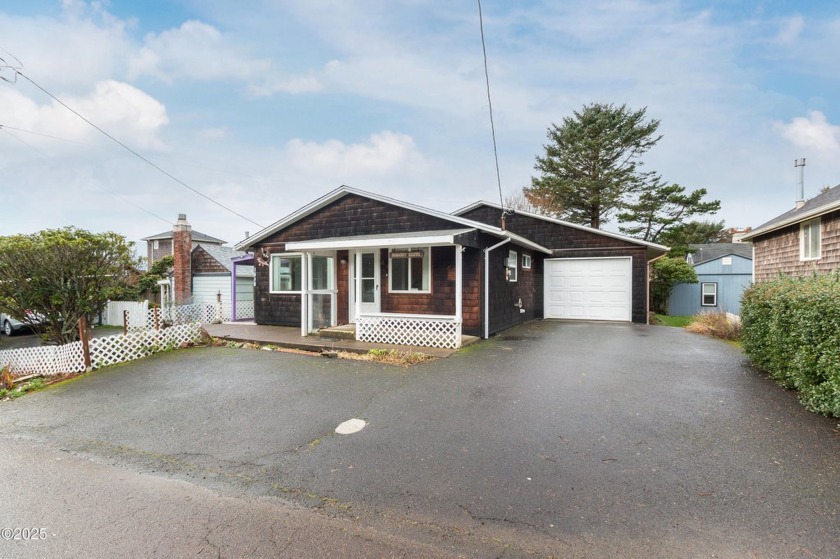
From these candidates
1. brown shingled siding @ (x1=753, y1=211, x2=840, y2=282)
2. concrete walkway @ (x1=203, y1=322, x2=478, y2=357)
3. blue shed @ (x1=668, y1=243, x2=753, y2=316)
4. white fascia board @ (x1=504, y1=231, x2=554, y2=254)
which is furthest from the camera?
blue shed @ (x1=668, y1=243, x2=753, y2=316)

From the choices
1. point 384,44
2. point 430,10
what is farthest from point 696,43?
point 384,44

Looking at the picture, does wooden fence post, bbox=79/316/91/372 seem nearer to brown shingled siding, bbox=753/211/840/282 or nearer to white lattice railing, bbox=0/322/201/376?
white lattice railing, bbox=0/322/201/376

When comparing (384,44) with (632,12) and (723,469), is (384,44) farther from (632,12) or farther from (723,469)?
(723,469)

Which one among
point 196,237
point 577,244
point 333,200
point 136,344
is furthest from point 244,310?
point 196,237

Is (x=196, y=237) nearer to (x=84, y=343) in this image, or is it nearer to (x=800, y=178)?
(x=84, y=343)

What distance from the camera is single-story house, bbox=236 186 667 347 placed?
9.55 m

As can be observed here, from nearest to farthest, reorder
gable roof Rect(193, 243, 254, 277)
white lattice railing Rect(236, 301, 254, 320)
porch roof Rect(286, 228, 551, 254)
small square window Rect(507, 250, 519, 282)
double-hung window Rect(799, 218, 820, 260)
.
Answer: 1. porch roof Rect(286, 228, 551, 254)
2. double-hung window Rect(799, 218, 820, 260)
3. small square window Rect(507, 250, 519, 282)
4. white lattice railing Rect(236, 301, 254, 320)
5. gable roof Rect(193, 243, 254, 277)

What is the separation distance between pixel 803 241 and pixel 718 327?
3086 millimetres

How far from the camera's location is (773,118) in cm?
1445

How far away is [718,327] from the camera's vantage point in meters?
10.5

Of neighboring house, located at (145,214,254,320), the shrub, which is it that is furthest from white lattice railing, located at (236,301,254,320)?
the shrub

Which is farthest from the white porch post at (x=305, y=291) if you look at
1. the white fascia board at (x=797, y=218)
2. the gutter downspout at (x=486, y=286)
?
the white fascia board at (x=797, y=218)

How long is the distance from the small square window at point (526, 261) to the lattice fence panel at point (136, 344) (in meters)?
10.6

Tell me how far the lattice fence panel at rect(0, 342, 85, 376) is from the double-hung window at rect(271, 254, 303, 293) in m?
5.72
